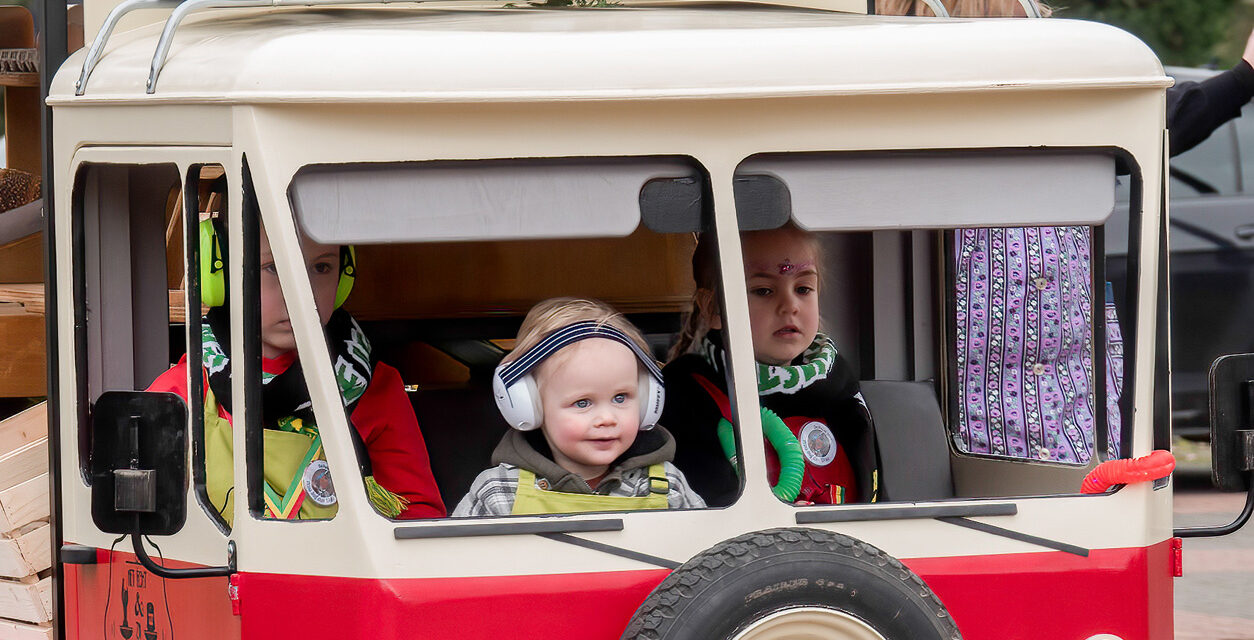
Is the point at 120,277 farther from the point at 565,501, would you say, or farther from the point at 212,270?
the point at 565,501

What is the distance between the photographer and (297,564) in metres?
3.04

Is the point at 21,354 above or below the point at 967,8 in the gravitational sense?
below

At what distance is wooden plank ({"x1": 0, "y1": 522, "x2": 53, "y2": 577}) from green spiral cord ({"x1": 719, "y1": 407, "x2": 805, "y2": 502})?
155 cm

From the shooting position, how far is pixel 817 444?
12.8 feet

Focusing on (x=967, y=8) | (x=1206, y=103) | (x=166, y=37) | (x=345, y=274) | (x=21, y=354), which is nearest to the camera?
(x=166, y=37)

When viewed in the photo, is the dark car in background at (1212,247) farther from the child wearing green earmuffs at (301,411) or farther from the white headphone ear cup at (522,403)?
the white headphone ear cup at (522,403)

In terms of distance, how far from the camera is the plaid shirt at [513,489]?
3359 millimetres

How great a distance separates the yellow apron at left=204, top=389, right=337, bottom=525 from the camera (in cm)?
338

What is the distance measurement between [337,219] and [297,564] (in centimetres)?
61

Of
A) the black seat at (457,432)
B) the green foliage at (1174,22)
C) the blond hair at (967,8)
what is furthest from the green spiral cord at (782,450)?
the green foliage at (1174,22)

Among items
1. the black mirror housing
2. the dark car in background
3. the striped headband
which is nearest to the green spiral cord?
the striped headband

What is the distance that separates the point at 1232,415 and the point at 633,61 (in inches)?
52.2

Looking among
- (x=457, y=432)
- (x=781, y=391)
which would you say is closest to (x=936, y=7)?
(x=781, y=391)

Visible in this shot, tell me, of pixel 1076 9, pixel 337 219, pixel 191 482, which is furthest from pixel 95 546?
pixel 1076 9
